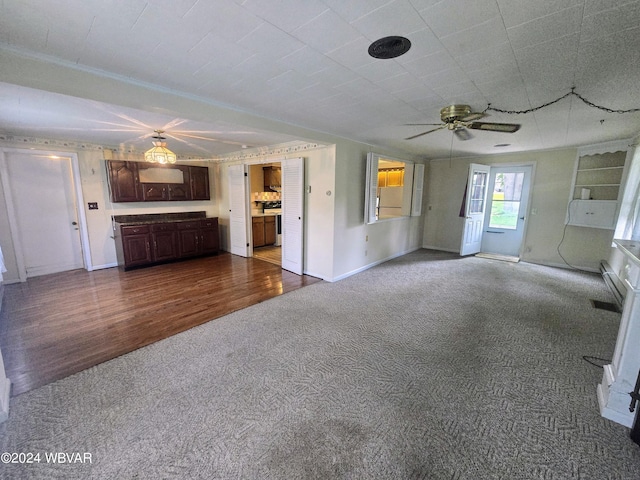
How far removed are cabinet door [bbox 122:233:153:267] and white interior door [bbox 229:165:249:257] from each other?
1694 mm

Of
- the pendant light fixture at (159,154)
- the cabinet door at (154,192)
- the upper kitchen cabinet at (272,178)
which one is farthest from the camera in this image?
the upper kitchen cabinet at (272,178)

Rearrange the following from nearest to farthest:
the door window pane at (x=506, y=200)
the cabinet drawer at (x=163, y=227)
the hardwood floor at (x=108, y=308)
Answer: the hardwood floor at (x=108, y=308) < the cabinet drawer at (x=163, y=227) < the door window pane at (x=506, y=200)

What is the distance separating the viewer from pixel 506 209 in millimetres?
5859

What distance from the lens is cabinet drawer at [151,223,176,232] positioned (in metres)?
5.02

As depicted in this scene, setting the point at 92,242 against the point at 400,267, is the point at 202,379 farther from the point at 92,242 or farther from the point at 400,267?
the point at 92,242

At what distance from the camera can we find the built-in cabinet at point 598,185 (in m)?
4.28

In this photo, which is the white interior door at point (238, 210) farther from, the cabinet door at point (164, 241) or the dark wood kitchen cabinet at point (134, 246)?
the dark wood kitchen cabinet at point (134, 246)

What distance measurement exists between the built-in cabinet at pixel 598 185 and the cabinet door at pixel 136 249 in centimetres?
806

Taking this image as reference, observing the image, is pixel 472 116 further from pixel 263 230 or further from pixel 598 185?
pixel 263 230

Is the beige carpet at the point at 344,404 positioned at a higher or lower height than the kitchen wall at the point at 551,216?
lower

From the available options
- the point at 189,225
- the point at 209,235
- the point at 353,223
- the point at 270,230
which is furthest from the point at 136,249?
the point at 353,223

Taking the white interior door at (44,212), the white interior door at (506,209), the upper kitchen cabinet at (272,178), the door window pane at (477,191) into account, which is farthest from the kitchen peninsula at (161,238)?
the white interior door at (506,209)

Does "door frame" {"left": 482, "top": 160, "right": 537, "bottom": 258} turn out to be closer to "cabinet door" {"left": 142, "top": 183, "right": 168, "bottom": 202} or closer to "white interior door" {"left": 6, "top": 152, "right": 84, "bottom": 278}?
"cabinet door" {"left": 142, "top": 183, "right": 168, "bottom": 202}

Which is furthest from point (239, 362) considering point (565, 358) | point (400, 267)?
point (400, 267)
